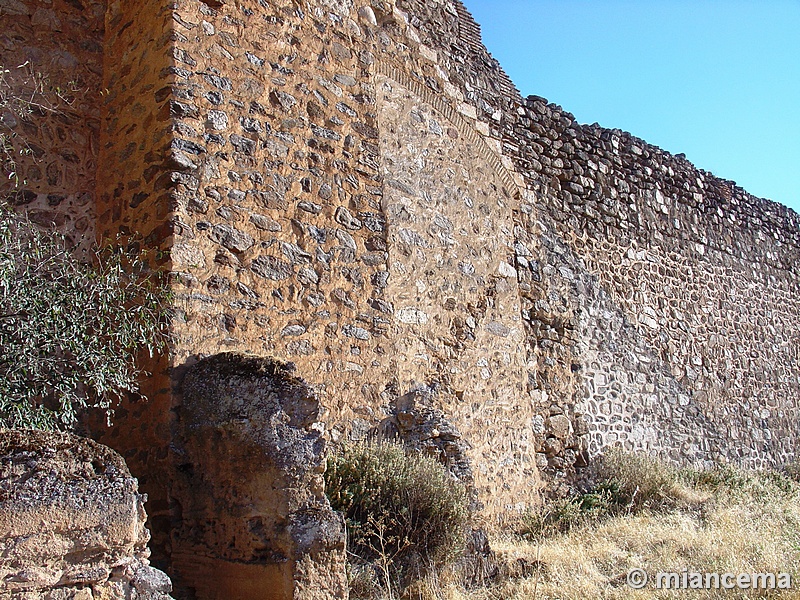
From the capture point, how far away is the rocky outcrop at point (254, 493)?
3.64 m

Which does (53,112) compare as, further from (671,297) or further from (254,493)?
(671,297)

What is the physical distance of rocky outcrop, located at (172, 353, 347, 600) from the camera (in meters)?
3.64

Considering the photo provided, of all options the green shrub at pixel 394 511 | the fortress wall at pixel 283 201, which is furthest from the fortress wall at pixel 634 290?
the green shrub at pixel 394 511

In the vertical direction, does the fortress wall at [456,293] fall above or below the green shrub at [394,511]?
above

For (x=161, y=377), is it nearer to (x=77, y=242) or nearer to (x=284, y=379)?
(x=284, y=379)

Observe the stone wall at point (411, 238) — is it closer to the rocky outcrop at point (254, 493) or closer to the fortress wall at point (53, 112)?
the fortress wall at point (53, 112)

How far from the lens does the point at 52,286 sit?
4145 millimetres

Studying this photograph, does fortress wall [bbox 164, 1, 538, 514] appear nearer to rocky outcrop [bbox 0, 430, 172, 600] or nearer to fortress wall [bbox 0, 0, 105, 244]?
fortress wall [bbox 0, 0, 105, 244]

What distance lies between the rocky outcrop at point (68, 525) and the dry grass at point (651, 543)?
2.17 metres

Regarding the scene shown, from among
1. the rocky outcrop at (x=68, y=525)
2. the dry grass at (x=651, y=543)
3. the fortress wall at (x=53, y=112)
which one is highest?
the fortress wall at (x=53, y=112)

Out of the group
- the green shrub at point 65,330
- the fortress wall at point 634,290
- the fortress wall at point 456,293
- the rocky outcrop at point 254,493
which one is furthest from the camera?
the fortress wall at point 634,290

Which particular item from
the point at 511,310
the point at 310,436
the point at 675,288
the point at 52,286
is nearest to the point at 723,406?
the point at 675,288

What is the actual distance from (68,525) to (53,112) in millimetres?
3422

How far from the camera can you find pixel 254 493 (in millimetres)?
3744
